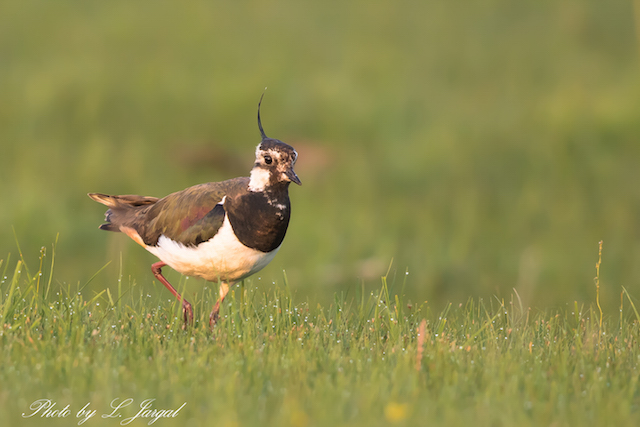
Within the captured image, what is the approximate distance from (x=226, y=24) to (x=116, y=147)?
5.08 metres

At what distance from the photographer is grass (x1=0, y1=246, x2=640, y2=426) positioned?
175 inches

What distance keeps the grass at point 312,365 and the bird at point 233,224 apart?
1.02 feet

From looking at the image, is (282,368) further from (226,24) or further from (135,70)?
(226,24)

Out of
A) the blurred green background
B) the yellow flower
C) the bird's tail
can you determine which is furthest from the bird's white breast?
the blurred green background

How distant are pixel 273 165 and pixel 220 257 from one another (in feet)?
2.76

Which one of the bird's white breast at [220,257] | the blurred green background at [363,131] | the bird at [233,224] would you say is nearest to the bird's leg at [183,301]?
the bird at [233,224]

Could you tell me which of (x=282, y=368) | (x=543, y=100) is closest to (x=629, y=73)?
(x=543, y=100)

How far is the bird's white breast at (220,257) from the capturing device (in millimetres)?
6258

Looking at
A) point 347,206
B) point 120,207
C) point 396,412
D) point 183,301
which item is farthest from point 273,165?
point 347,206

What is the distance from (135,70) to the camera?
17.8 meters

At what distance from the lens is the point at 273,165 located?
6.34 meters

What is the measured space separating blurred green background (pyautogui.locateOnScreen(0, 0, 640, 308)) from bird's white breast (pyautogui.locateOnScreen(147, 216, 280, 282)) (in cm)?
529

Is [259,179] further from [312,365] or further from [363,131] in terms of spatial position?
[363,131]

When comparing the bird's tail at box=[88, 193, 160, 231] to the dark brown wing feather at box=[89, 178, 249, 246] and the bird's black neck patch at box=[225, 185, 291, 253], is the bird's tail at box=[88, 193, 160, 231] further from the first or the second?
the bird's black neck patch at box=[225, 185, 291, 253]
